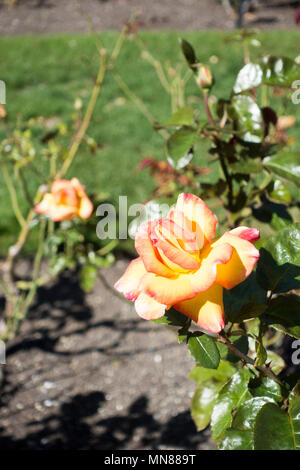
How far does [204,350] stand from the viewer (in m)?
0.79

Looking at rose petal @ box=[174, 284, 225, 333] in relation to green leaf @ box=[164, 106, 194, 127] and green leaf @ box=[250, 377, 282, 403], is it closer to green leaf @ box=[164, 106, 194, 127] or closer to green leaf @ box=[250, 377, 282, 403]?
green leaf @ box=[250, 377, 282, 403]

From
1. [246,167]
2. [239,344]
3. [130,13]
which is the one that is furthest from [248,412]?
[130,13]

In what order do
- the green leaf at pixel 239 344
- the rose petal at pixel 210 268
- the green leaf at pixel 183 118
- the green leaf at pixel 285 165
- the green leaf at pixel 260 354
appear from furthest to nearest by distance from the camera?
1. the green leaf at pixel 183 118
2. the green leaf at pixel 285 165
3. the green leaf at pixel 239 344
4. the green leaf at pixel 260 354
5. the rose petal at pixel 210 268

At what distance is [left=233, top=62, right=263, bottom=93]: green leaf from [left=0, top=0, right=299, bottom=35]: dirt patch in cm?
533

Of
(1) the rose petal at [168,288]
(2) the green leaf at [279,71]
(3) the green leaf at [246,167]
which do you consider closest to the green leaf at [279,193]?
(3) the green leaf at [246,167]

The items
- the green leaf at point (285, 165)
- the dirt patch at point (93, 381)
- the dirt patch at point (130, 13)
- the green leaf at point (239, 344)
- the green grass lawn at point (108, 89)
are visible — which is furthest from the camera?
the dirt patch at point (130, 13)

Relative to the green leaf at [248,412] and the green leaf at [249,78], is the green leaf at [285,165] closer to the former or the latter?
the green leaf at [249,78]

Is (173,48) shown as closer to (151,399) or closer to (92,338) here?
(92,338)

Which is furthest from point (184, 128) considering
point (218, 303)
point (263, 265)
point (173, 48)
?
point (173, 48)

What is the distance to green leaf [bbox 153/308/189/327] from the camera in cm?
A: 80

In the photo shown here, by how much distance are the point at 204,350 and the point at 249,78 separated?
2.30 feet

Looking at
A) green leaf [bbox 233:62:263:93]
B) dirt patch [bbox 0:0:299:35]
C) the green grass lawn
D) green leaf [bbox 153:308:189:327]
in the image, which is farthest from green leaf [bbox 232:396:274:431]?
dirt patch [bbox 0:0:299:35]

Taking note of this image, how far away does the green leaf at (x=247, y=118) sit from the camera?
44.9 inches

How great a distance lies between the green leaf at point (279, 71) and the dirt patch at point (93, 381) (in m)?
1.26
